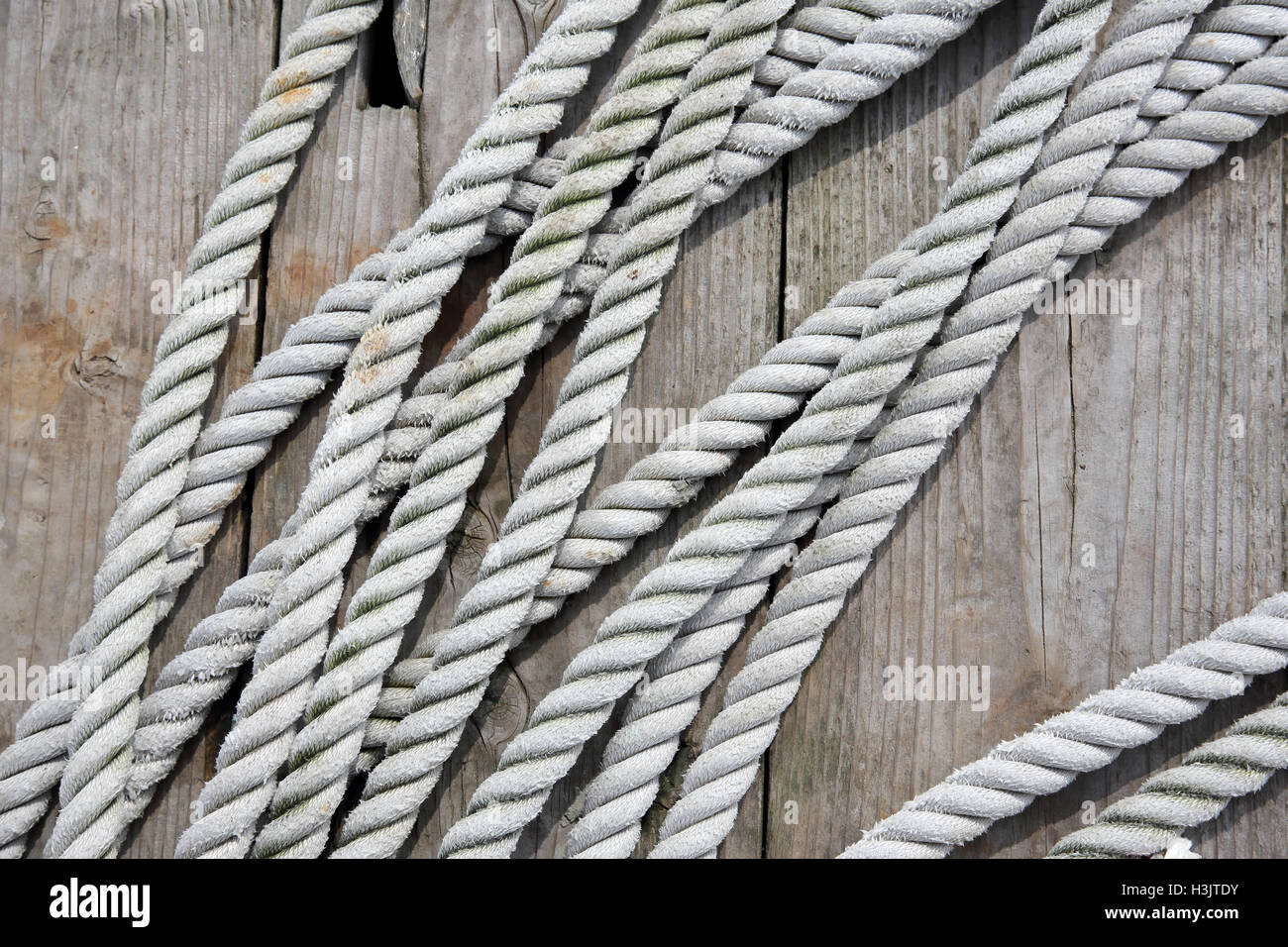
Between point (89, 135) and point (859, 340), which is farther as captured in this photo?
point (89, 135)

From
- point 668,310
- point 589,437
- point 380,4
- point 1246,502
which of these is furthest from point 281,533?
point 1246,502

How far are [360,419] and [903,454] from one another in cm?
80

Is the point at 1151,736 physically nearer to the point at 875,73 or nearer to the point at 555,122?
the point at 875,73

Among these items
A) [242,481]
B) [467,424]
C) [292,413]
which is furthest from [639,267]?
[242,481]

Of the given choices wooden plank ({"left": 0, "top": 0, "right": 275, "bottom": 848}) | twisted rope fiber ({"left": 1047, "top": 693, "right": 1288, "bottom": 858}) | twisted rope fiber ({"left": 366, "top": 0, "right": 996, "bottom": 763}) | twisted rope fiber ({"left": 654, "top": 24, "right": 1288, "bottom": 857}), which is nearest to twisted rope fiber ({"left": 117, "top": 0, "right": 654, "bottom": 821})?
wooden plank ({"left": 0, "top": 0, "right": 275, "bottom": 848})

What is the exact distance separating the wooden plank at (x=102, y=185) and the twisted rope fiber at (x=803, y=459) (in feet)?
2.45

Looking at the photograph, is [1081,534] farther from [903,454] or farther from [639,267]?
[639,267]

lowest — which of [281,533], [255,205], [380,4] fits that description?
[281,533]

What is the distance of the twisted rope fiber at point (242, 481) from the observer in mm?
1305

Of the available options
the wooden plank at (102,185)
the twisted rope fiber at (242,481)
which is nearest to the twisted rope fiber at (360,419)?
the twisted rope fiber at (242,481)

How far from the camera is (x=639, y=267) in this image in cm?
134

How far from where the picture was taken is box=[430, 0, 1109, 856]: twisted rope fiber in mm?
1269
